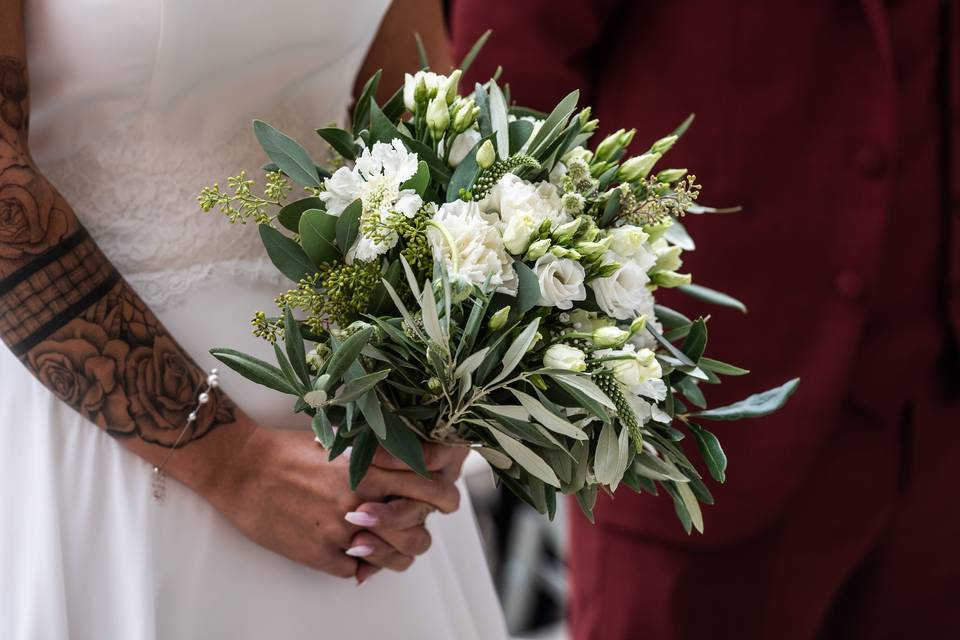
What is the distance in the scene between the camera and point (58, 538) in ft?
3.47

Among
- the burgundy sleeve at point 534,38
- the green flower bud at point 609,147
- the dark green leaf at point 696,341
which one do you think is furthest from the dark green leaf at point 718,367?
the burgundy sleeve at point 534,38

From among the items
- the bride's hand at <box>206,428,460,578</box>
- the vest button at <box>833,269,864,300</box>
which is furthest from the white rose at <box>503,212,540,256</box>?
the vest button at <box>833,269,864,300</box>

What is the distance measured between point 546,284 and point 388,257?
6.1 inches

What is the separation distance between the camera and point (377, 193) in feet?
3.14

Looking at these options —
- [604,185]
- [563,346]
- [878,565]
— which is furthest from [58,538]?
[878,565]

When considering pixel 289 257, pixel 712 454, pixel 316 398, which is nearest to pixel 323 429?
→ pixel 316 398

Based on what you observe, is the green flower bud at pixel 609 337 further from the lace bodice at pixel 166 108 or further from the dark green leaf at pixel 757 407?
the lace bodice at pixel 166 108

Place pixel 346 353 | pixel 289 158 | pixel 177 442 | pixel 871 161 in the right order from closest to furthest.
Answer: pixel 346 353, pixel 289 158, pixel 177 442, pixel 871 161

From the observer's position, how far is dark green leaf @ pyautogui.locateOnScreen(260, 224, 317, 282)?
0.97 m

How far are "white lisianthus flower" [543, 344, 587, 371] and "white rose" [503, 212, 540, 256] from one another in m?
0.10

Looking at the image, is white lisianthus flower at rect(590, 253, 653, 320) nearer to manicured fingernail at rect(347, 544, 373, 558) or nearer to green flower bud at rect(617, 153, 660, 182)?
green flower bud at rect(617, 153, 660, 182)

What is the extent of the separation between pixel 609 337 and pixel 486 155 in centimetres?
20

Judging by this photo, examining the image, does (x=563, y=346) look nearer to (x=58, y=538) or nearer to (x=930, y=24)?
(x=58, y=538)

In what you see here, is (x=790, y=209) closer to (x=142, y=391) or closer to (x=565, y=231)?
(x=565, y=231)
